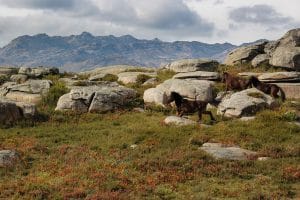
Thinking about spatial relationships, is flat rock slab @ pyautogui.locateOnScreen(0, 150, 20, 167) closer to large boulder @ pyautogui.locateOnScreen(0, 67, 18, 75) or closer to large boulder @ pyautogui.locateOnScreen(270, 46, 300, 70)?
large boulder @ pyautogui.locateOnScreen(270, 46, 300, 70)

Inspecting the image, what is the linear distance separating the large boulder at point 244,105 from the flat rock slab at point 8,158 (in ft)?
56.0

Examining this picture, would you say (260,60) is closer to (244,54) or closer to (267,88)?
(244,54)

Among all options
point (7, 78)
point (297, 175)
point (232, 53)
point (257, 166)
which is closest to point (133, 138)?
point (257, 166)

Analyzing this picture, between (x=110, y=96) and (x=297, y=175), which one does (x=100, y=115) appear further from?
(x=297, y=175)

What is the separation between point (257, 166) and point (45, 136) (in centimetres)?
1485

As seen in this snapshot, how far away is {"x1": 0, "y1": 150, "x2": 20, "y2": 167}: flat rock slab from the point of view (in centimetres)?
2361

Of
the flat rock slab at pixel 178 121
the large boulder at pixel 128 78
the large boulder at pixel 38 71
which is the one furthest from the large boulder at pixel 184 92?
Answer: the large boulder at pixel 38 71

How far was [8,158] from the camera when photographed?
24.3 m

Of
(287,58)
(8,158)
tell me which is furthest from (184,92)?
(8,158)

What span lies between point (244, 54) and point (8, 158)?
43692 millimetres

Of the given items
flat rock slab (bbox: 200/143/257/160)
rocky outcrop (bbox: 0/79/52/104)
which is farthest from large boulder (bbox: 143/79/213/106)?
flat rock slab (bbox: 200/143/257/160)

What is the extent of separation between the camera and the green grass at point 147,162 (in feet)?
64.7

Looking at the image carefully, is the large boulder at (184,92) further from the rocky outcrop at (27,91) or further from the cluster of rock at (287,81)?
the rocky outcrop at (27,91)

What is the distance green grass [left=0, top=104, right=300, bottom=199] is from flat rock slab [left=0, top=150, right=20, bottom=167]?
19.6 inches
